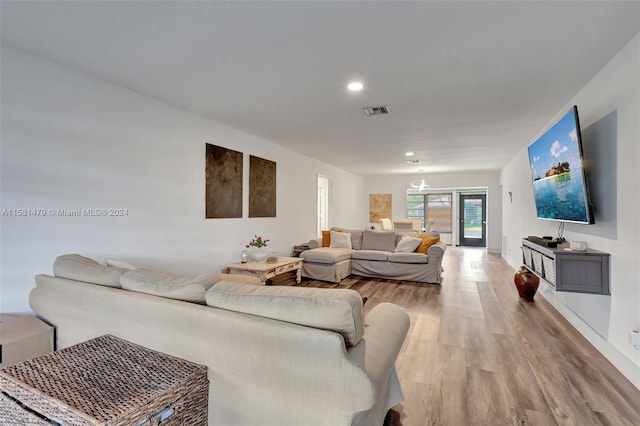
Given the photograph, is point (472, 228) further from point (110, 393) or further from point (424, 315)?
point (110, 393)

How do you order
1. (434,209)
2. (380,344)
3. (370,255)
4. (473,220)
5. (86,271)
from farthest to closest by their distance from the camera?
(434,209) → (473,220) → (370,255) → (86,271) → (380,344)

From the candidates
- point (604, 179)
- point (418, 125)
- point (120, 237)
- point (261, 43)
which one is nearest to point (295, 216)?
point (418, 125)

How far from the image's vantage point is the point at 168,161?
3.38 meters

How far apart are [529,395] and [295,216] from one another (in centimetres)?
450

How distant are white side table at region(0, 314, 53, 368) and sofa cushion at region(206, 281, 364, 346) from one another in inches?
51.9

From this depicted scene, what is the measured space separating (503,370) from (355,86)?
2.69 meters

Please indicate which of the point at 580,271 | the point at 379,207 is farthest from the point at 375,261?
the point at 379,207

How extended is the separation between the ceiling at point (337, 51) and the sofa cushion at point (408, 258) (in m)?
2.47

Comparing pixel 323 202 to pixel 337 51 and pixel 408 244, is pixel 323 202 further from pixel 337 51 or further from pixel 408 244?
pixel 337 51

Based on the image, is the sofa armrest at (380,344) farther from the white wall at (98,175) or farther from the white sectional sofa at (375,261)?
the white sectional sofa at (375,261)

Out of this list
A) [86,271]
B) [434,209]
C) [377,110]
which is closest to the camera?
[86,271]

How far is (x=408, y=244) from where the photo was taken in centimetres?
556

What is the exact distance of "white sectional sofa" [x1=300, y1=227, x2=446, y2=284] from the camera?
518 centimetres

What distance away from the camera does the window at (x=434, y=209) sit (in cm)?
999
